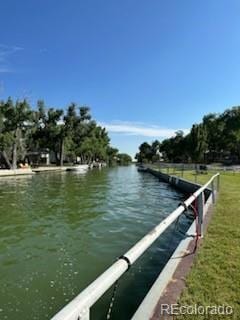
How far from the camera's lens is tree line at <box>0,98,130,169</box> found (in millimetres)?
48469

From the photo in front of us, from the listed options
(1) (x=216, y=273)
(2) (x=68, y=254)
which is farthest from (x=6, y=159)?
(1) (x=216, y=273)

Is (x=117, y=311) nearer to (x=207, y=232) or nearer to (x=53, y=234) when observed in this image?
(x=207, y=232)

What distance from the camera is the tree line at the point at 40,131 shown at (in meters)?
48.5

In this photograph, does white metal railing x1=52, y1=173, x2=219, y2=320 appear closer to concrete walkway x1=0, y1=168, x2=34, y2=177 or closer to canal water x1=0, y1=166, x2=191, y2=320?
canal water x1=0, y1=166, x2=191, y2=320

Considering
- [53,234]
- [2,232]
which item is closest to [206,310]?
[53,234]

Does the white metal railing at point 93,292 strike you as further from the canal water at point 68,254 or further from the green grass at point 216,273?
the canal water at point 68,254

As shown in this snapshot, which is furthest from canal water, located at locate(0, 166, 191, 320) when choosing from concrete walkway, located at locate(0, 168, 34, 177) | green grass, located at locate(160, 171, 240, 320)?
concrete walkway, located at locate(0, 168, 34, 177)

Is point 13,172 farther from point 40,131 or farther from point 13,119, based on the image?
point 40,131

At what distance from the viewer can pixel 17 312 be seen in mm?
5113

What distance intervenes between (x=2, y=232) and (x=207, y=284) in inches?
298

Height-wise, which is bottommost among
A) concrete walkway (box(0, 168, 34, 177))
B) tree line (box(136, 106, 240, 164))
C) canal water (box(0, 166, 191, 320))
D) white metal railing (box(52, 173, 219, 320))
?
canal water (box(0, 166, 191, 320))

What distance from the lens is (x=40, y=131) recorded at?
6706 cm

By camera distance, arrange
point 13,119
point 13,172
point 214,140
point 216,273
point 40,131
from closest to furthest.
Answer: point 216,273 → point 13,172 → point 13,119 → point 40,131 → point 214,140

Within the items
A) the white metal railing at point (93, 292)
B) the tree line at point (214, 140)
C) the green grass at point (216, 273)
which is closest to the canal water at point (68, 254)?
the green grass at point (216, 273)
